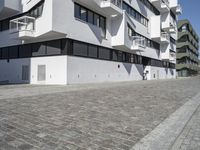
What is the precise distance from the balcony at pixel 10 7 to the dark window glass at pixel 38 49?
14.0ft

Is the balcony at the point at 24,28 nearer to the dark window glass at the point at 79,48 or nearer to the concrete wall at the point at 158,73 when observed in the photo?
the dark window glass at the point at 79,48

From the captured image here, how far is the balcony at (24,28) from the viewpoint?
1889 cm

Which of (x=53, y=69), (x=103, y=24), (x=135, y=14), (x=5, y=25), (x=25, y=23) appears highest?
(x=135, y=14)

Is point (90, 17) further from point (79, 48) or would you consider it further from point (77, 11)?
point (79, 48)

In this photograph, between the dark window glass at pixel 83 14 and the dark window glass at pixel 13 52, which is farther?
the dark window glass at pixel 13 52

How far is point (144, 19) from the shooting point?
3472cm

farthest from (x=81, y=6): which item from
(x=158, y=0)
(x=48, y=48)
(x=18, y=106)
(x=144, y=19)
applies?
(x=158, y=0)

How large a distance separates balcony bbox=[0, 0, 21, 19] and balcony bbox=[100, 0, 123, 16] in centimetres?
880

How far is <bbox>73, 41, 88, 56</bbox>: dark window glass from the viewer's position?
62.7 feet

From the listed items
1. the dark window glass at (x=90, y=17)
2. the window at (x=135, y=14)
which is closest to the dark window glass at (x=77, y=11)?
the dark window glass at (x=90, y=17)

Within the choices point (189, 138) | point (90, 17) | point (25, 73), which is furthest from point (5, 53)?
point (189, 138)

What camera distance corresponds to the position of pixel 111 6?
21641mm

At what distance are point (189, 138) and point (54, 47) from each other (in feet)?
53.7

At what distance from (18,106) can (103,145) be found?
4.36m
